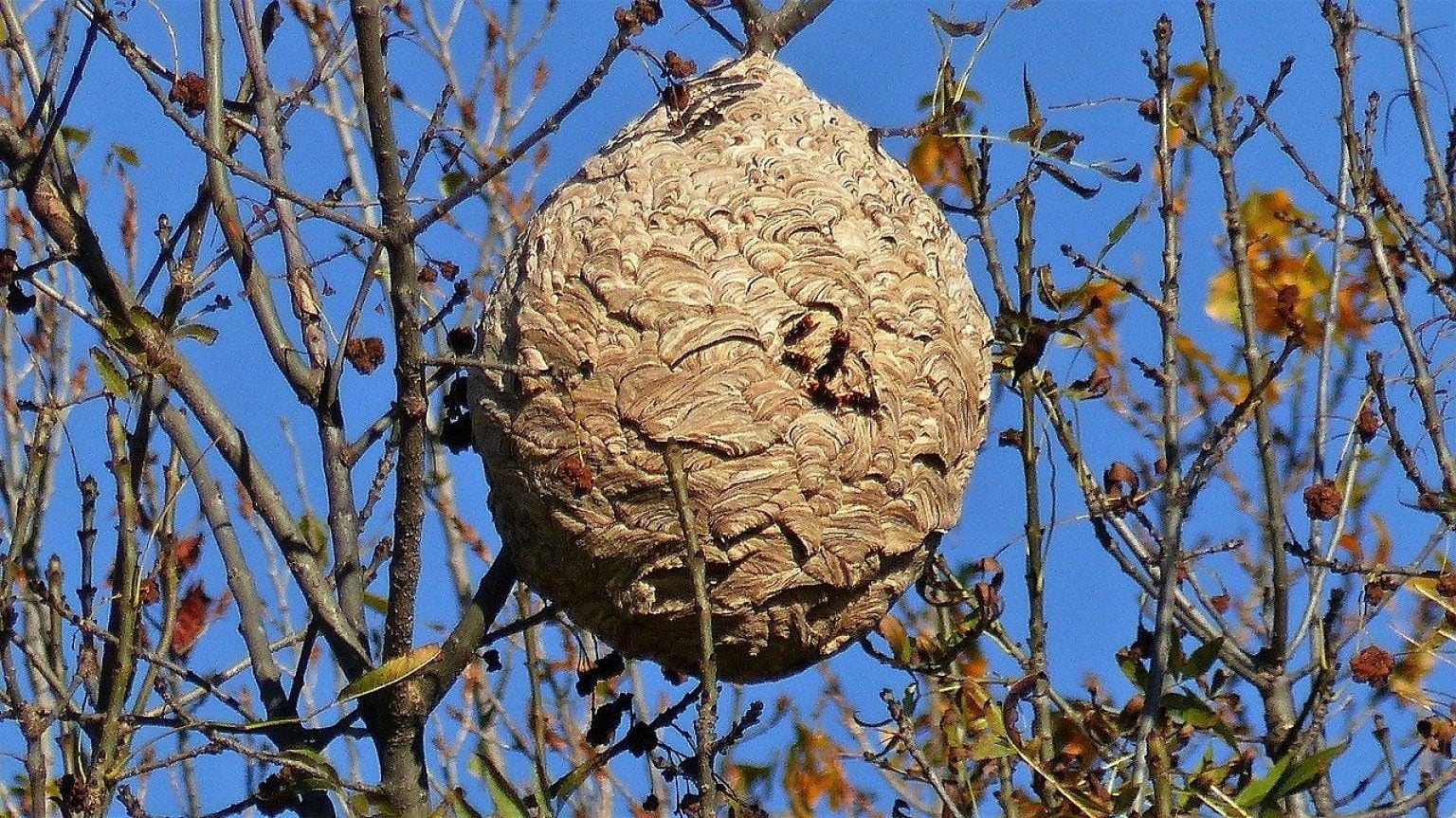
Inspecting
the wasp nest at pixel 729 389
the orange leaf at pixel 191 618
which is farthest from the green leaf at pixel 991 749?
the orange leaf at pixel 191 618

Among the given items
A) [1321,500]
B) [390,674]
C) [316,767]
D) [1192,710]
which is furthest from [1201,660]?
[316,767]

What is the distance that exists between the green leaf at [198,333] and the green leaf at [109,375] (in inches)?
3.9

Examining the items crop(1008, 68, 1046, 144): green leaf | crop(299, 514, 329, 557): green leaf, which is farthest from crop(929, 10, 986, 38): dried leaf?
crop(299, 514, 329, 557): green leaf

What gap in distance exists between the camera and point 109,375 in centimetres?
234

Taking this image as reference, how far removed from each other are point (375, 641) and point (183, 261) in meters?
0.98

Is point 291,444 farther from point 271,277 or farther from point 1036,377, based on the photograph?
point 1036,377

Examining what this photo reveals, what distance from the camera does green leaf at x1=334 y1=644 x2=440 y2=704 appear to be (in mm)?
2250

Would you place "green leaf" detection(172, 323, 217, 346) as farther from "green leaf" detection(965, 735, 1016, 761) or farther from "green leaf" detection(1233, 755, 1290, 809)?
"green leaf" detection(1233, 755, 1290, 809)

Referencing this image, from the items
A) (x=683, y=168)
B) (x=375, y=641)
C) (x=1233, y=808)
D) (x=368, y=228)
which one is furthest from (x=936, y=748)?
(x=368, y=228)

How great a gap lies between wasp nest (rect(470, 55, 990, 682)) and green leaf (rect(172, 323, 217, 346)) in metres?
0.37

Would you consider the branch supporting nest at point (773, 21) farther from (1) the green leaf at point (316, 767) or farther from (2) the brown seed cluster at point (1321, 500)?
(1) the green leaf at point (316, 767)

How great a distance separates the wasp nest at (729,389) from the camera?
2258 mm

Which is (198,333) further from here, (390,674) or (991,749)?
(991,749)

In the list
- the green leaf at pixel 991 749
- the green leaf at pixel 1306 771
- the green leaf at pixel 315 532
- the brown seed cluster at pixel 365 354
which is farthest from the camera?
the green leaf at pixel 315 532
